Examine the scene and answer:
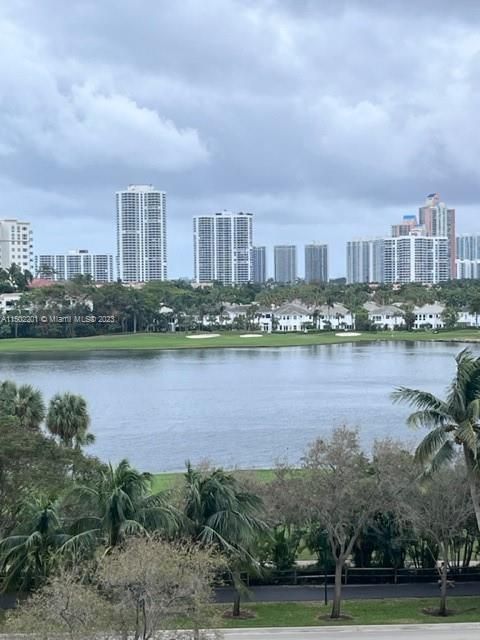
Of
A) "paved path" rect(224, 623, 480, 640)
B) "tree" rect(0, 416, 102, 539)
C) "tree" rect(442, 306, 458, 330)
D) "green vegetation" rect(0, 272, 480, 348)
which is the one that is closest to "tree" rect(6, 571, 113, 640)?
"paved path" rect(224, 623, 480, 640)

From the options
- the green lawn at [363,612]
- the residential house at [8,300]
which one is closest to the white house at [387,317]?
the residential house at [8,300]

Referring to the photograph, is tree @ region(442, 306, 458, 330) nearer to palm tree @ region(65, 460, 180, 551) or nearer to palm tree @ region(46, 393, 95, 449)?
palm tree @ region(46, 393, 95, 449)

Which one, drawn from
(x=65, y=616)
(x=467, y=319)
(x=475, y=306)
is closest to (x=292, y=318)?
(x=467, y=319)

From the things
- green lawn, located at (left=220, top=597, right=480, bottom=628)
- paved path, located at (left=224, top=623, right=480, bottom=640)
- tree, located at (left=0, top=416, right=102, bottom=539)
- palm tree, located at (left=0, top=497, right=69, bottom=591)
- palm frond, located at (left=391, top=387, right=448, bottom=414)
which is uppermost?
palm frond, located at (left=391, top=387, right=448, bottom=414)

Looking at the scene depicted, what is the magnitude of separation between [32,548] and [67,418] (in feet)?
48.5

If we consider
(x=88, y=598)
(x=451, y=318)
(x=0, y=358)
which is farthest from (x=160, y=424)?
(x=451, y=318)

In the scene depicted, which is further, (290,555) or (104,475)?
(290,555)

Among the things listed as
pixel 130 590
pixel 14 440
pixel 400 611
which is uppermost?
pixel 14 440

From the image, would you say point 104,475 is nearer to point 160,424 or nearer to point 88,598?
point 88,598

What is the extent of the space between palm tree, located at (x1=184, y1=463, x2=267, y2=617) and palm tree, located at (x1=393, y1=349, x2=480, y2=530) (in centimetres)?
360

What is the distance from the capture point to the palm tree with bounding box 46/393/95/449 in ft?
113

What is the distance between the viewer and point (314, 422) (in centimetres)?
5334

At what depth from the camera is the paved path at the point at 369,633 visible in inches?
716

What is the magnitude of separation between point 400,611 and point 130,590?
8.09 metres
